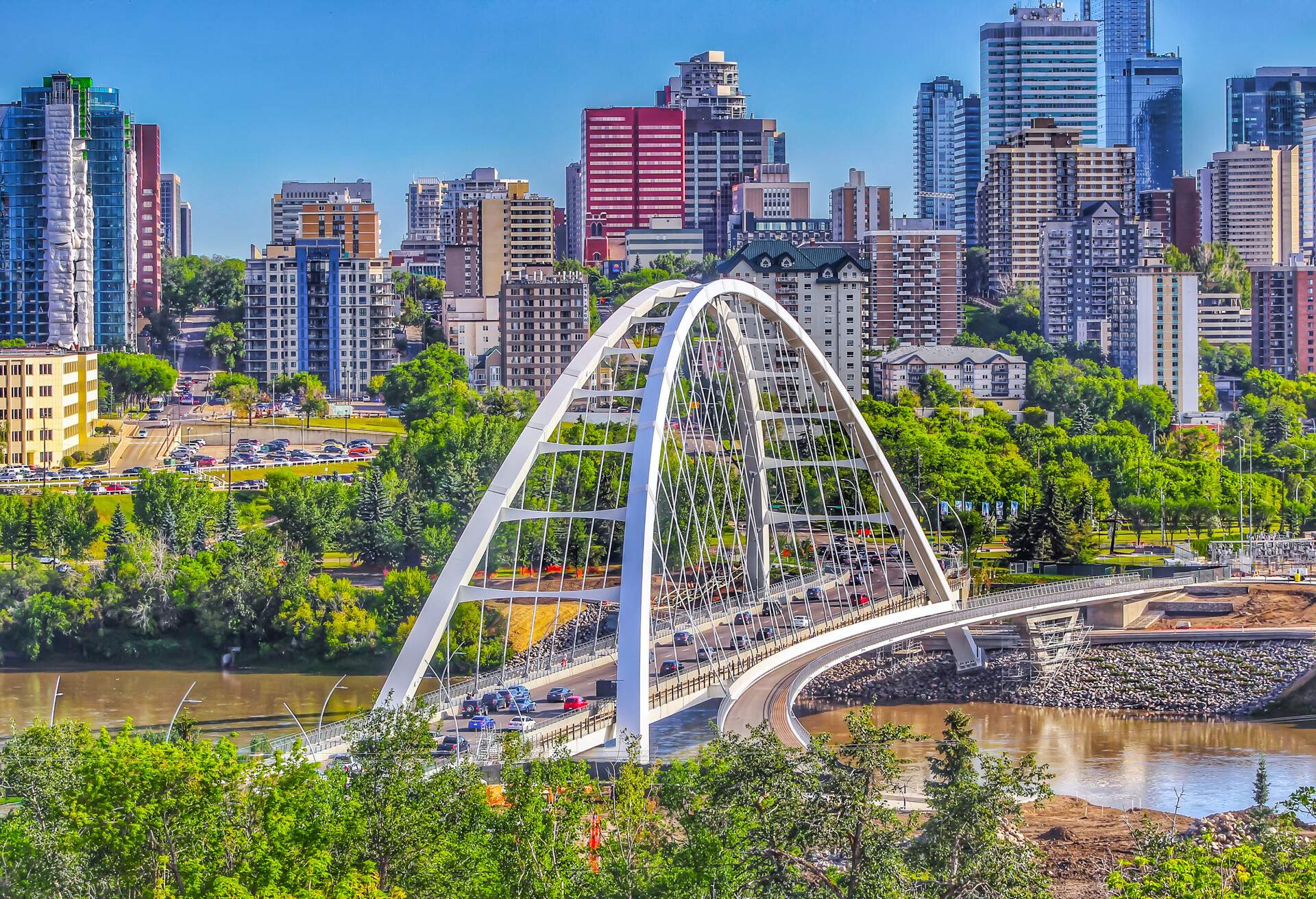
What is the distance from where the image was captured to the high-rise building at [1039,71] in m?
149

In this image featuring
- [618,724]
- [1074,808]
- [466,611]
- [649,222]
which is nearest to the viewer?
[618,724]

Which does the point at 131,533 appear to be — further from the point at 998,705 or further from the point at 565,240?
the point at 565,240

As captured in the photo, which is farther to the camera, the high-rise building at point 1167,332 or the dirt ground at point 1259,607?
the high-rise building at point 1167,332

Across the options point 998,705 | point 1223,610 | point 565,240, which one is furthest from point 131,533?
point 565,240

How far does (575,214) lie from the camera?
526ft

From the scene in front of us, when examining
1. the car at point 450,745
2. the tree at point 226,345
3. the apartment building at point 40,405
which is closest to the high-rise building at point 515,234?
the tree at point 226,345

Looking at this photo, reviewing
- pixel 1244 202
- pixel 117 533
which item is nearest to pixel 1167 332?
pixel 1244 202

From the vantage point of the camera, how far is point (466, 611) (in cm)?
4228

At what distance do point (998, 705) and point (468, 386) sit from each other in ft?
152

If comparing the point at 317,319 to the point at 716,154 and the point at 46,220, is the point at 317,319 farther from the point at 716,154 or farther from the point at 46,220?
the point at 716,154

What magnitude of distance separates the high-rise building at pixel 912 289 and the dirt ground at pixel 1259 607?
5342cm

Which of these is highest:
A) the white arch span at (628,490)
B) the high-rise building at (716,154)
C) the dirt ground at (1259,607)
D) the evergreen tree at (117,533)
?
the high-rise building at (716,154)

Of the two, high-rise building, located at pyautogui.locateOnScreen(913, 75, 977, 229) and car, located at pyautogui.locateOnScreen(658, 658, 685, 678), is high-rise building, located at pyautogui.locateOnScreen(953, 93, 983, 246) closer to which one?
high-rise building, located at pyautogui.locateOnScreen(913, 75, 977, 229)

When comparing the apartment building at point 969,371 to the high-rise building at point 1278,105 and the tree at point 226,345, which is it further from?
the high-rise building at point 1278,105
